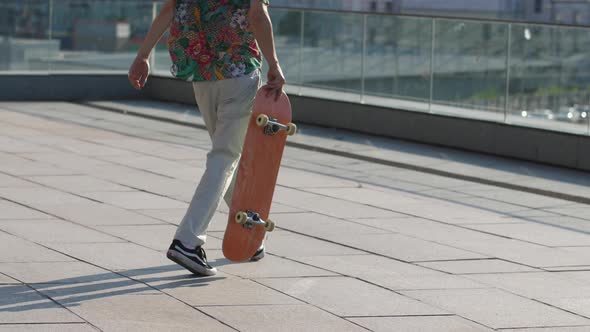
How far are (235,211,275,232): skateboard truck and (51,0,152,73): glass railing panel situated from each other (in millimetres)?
11452

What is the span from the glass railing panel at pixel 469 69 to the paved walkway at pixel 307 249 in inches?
52.5

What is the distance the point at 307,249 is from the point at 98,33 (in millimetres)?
12654

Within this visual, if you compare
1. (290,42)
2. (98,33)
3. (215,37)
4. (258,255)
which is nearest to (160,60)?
(98,33)

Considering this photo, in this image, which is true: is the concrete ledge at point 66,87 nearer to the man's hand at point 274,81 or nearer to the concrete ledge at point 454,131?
the concrete ledge at point 454,131

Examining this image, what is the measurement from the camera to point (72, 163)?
10.4m

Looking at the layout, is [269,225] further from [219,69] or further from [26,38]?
[26,38]

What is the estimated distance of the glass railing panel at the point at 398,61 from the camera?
13.8 metres

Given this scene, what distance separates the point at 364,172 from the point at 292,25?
5.17m

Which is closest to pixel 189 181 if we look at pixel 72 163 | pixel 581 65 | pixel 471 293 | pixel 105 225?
pixel 72 163

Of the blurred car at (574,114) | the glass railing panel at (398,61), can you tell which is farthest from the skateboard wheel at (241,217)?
the glass railing panel at (398,61)

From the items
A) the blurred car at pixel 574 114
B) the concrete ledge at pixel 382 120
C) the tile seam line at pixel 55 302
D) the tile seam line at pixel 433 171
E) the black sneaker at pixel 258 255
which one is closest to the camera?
the tile seam line at pixel 55 302

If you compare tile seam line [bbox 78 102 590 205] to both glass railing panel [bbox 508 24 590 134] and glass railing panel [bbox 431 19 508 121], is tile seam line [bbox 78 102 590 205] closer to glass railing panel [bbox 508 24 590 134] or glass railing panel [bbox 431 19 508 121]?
glass railing panel [bbox 508 24 590 134]

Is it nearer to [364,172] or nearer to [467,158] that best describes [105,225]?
[364,172]

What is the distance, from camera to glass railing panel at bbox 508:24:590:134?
12.2 metres
